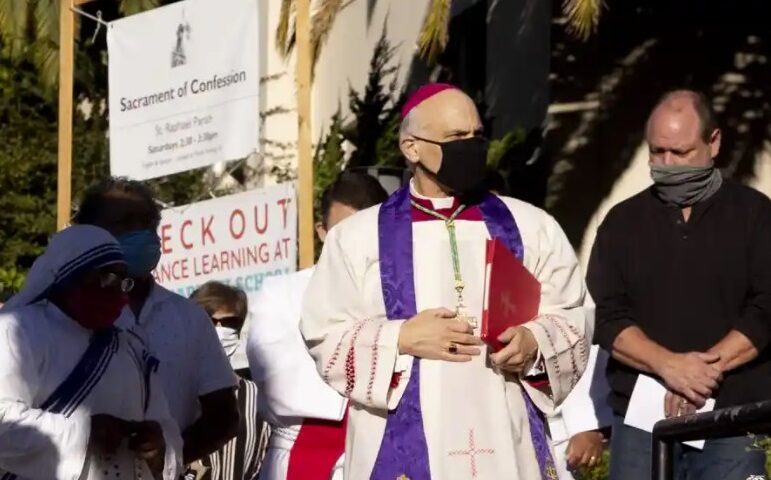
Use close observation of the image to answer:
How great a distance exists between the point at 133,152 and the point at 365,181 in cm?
435

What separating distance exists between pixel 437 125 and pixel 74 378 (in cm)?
142

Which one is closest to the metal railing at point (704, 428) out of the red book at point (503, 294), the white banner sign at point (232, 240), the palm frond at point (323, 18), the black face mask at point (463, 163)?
the red book at point (503, 294)

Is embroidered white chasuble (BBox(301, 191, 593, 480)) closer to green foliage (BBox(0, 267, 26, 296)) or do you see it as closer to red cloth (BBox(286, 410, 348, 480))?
red cloth (BBox(286, 410, 348, 480))

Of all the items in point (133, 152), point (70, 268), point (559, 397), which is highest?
point (133, 152)

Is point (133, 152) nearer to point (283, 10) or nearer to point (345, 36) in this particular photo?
point (283, 10)

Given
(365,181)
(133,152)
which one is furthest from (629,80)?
(365,181)

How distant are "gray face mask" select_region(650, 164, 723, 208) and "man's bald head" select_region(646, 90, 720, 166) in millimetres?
45

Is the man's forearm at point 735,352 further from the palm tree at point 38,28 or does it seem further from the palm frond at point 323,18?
the palm tree at point 38,28

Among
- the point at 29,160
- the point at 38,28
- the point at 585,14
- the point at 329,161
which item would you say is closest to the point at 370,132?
the point at 329,161

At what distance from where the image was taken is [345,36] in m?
18.8

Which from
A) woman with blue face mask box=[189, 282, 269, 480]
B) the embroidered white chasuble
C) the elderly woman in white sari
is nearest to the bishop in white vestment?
the embroidered white chasuble

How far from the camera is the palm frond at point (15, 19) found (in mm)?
19031

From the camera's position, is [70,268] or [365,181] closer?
[70,268]

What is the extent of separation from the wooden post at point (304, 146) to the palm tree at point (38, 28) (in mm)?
7614
